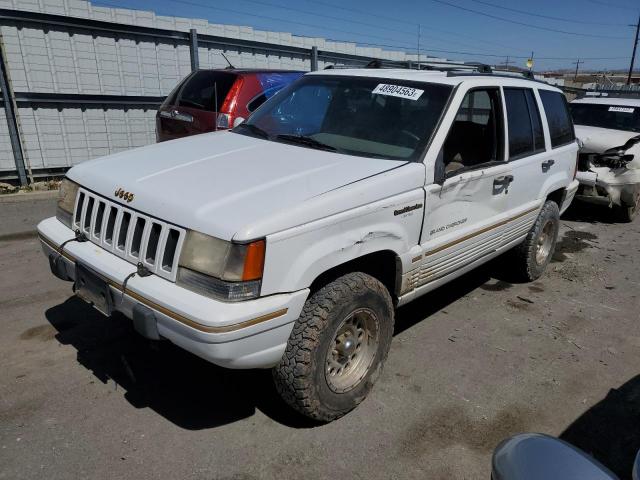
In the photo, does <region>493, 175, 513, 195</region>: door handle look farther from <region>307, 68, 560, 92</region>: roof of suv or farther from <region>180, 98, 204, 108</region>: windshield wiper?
<region>180, 98, 204, 108</region>: windshield wiper

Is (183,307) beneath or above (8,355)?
above

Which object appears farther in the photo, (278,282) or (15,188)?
(15,188)

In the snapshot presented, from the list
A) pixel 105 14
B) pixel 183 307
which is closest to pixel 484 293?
pixel 183 307

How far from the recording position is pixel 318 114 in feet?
12.6

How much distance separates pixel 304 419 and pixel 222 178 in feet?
4.72

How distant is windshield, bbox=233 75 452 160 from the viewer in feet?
11.1

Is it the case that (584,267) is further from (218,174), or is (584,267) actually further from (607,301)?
(218,174)

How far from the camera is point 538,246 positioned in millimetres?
5168

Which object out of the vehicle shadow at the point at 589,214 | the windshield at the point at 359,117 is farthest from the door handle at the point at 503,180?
the vehicle shadow at the point at 589,214

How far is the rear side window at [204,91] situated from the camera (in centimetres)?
689

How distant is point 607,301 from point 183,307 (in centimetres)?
420

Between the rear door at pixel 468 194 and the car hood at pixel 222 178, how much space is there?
52 centimetres

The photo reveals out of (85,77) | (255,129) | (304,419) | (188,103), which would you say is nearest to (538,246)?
(255,129)

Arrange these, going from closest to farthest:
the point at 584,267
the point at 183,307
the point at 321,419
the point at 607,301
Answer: the point at 183,307 → the point at 321,419 → the point at 607,301 → the point at 584,267
